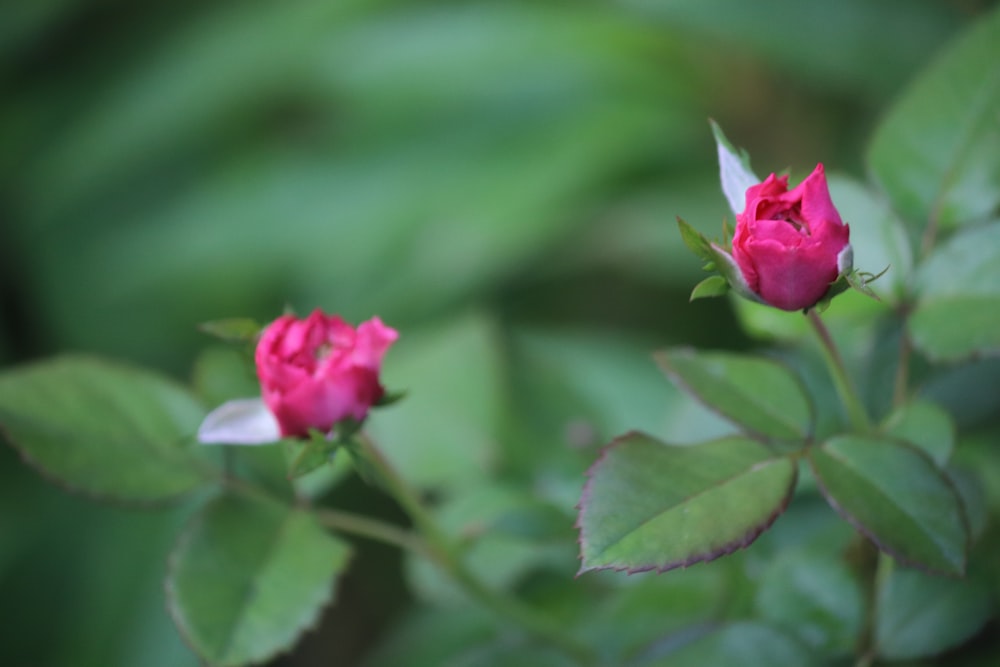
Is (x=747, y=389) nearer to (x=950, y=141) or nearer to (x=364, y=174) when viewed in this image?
(x=950, y=141)

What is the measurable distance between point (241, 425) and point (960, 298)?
0.31m

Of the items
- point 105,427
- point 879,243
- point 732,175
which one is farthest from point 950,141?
point 105,427

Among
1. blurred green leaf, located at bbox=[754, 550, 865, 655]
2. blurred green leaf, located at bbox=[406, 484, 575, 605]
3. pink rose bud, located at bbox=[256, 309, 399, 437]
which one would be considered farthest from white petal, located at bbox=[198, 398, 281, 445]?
blurred green leaf, located at bbox=[754, 550, 865, 655]

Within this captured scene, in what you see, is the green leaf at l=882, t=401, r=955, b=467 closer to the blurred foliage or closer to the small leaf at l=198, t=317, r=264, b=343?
the small leaf at l=198, t=317, r=264, b=343

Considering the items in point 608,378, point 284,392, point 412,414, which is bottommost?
point 608,378

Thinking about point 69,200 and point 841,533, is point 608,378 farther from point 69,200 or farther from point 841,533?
point 69,200

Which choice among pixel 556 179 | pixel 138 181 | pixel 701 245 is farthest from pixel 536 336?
pixel 138 181

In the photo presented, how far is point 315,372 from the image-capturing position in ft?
1.20

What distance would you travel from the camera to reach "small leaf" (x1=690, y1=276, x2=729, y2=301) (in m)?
0.33

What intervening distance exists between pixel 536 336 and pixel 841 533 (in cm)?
67

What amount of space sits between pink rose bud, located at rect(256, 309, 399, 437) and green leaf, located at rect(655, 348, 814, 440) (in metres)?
0.12

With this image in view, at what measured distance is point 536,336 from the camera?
44.3 inches

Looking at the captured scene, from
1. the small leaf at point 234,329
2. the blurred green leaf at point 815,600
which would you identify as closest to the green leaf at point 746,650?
the blurred green leaf at point 815,600

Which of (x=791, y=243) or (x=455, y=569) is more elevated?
→ (x=791, y=243)
